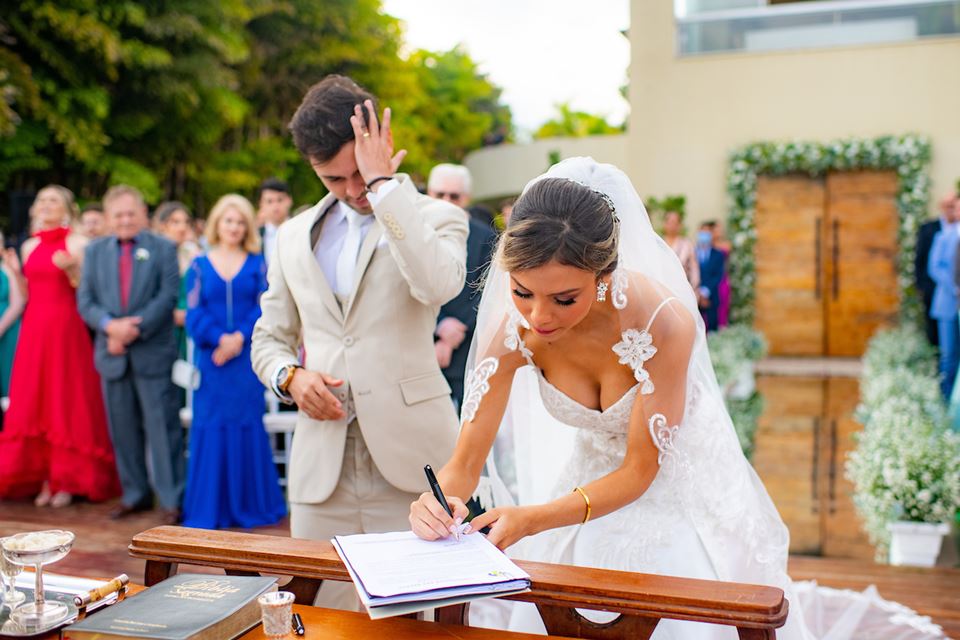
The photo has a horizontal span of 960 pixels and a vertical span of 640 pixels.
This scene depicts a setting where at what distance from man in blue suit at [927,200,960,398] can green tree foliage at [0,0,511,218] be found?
5108 millimetres

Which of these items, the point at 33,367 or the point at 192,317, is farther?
the point at 33,367

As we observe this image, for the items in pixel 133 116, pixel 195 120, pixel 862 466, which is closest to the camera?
pixel 862 466

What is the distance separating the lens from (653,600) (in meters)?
1.55

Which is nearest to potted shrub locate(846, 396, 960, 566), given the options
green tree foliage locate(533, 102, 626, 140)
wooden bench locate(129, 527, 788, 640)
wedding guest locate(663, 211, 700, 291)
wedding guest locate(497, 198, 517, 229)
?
wedding guest locate(497, 198, 517, 229)

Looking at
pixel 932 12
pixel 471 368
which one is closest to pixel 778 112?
pixel 932 12

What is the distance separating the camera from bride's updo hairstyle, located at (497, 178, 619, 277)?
5.99ft

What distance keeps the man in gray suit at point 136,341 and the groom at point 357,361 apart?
2786 mm

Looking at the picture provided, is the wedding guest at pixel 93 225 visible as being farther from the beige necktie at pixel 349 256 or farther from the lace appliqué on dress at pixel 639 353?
the lace appliqué on dress at pixel 639 353

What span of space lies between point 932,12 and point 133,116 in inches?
453

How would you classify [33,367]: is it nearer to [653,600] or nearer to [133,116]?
[653,600]

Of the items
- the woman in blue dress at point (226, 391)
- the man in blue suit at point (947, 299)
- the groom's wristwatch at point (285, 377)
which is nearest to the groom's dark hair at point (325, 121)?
the groom's wristwatch at point (285, 377)

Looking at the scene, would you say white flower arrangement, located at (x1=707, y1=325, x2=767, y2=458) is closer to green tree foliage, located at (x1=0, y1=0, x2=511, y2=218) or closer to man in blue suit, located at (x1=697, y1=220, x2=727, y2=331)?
man in blue suit, located at (x1=697, y1=220, x2=727, y2=331)

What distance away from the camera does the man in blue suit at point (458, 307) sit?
13.5ft

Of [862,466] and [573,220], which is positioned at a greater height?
[573,220]
